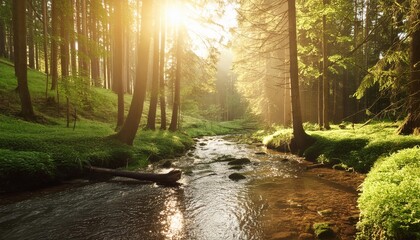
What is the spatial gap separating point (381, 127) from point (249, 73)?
64.1ft

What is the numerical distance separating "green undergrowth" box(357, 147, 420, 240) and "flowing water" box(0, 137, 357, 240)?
0.70m

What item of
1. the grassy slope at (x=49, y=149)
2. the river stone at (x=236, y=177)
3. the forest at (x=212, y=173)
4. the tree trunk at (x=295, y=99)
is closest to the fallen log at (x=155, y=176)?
the forest at (x=212, y=173)

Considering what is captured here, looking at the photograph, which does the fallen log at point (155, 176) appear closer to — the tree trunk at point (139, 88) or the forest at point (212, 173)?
the forest at point (212, 173)

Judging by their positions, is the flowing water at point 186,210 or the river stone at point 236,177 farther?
the river stone at point 236,177

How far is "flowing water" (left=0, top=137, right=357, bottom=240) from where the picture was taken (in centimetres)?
520

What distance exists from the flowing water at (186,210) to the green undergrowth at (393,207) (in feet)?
2.29

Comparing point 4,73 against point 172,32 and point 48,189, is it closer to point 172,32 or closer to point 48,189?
point 172,32

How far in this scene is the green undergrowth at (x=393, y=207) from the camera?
3.66 meters

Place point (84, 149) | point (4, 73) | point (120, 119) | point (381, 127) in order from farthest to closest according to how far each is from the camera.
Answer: point (4, 73) → point (120, 119) → point (381, 127) → point (84, 149)

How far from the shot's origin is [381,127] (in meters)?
12.9

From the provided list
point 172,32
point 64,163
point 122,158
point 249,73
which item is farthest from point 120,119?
point 249,73

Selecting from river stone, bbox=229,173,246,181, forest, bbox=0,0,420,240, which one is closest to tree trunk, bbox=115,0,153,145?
forest, bbox=0,0,420,240

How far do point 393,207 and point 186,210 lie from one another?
4.21m

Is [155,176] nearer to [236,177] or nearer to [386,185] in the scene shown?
[236,177]
